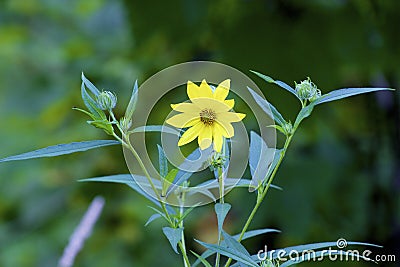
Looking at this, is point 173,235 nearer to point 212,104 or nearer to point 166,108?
point 212,104

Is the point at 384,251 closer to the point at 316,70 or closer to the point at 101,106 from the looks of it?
the point at 316,70

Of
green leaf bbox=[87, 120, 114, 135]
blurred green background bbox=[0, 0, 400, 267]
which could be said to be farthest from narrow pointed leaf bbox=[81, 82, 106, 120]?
blurred green background bbox=[0, 0, 400, 267]

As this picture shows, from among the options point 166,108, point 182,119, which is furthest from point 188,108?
point 166,108

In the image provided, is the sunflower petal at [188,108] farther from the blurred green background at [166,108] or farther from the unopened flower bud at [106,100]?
the blurred green background at [166,108]

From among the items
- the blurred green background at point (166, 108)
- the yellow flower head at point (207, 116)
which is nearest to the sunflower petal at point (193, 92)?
the yellow flower head at point (207, 116)

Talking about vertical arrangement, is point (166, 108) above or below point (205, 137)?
above

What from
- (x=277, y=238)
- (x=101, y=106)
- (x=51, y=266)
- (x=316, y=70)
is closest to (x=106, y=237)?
(x=51, y=266)
